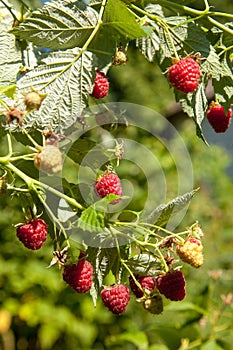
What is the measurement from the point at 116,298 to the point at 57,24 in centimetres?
36

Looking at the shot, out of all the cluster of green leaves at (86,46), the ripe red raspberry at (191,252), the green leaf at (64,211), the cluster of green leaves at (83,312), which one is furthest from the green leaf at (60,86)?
the cluster of green leaves at (83,312)

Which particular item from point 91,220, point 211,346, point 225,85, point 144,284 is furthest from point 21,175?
point 211,346

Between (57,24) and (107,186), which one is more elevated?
(57,24)

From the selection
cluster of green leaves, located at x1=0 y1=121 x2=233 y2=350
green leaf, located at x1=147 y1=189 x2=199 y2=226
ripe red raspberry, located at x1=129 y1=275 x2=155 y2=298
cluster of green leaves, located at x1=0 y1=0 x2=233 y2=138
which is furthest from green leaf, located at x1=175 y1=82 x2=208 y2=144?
cluster of green leaves, located at x1=0 y1=121 x2=233 y2=350

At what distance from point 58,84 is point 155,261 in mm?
264

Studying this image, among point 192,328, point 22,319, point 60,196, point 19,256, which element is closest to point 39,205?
point 60,196

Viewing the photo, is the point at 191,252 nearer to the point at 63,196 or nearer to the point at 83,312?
the point at 63,196

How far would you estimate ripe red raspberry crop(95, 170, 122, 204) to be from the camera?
2.60ft

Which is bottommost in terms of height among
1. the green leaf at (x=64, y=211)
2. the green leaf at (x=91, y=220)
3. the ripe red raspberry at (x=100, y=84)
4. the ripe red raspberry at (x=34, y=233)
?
the ripe red raspberry at (x=34, y=233)

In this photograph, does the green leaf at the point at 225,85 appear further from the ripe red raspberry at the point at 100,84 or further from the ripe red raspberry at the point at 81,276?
the ripe red raspberry at the point at 81,276

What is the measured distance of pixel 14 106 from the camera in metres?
0.70

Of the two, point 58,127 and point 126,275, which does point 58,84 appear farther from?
point 126,275

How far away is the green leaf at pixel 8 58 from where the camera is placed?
2.63ft

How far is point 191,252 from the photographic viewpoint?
0.78 metres
